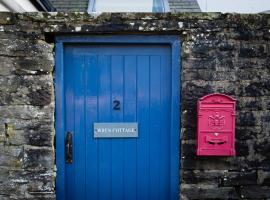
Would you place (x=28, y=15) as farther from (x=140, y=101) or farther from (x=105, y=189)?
(x=105, y=189)

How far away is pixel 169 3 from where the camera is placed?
9.45m

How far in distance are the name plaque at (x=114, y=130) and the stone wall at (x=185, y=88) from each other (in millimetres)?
486

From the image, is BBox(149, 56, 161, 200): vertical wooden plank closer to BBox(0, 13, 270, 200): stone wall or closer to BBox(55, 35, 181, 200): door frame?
BBox(55, 35, 181, 200): door frame

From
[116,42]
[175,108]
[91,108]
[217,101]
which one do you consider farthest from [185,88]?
[91,108]

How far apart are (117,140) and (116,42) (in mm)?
1029

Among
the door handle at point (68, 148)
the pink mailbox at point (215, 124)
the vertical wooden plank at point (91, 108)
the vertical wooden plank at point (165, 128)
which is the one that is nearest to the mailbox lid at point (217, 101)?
the pink mailbox at point (215, 124)

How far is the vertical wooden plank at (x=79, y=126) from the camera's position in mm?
4285

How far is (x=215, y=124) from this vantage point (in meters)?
4.06

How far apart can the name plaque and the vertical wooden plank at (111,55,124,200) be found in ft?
0.19

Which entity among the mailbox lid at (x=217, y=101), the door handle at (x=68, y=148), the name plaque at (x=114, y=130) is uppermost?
the mailbox lid at (x=217, y=101)

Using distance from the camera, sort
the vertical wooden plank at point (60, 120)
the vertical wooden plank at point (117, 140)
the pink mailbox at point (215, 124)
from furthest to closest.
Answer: the vertical wooden plank at point (117, 140)
the vertical wooden plank at point (60, 120)
the pink mailbox at point (215, 124)

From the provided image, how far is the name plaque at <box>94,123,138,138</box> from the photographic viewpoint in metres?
4.30

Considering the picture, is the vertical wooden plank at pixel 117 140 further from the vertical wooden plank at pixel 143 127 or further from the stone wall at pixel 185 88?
the stone wall at pixel 185 88

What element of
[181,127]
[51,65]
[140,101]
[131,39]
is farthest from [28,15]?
[181,127]
